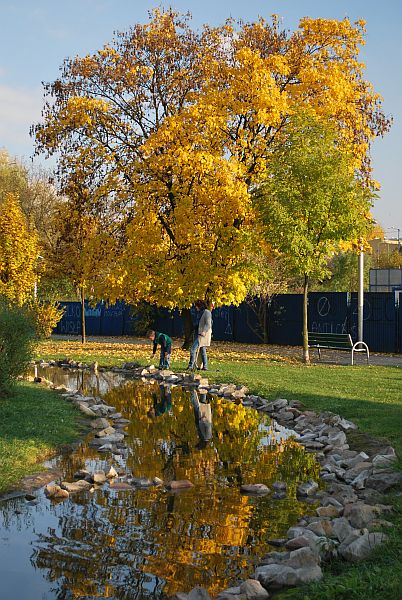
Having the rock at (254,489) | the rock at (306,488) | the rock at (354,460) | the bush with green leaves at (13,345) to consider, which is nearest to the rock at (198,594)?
the rock at (254,489)

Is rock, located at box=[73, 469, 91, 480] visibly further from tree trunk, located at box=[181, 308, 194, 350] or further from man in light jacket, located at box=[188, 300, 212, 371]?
tree trunk, located at box=[181, 308, 194, 350]

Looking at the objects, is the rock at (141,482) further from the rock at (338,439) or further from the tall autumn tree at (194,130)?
the tall autumn tree at (194,130)

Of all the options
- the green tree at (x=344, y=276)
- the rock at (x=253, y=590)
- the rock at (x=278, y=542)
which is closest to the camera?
the rock at (x=253, y=590)

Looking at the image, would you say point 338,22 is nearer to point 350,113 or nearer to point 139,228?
point 350,113

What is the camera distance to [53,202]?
5388 centimetres

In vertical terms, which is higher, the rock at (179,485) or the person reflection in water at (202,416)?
the person reflection in water at (202,416)

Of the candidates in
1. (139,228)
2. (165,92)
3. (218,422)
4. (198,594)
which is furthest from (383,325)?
(198,594)

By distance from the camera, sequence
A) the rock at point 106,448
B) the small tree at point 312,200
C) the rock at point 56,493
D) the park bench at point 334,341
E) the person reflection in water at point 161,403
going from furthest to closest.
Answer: the park bench at point 334,341 < the small tree at point 312,200 < the person reflection in water at point 161,403 < the rock at point 106,448 < the rock at point 56,493

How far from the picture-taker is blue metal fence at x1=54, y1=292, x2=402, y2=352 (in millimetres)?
28469

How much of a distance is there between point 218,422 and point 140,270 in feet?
45.5

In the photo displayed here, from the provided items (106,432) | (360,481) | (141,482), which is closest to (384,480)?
(360,481)

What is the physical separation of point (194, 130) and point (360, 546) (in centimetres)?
2098

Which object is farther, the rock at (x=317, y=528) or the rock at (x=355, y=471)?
the rock at (x=355, y=471)

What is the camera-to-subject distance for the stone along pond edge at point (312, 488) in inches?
221
